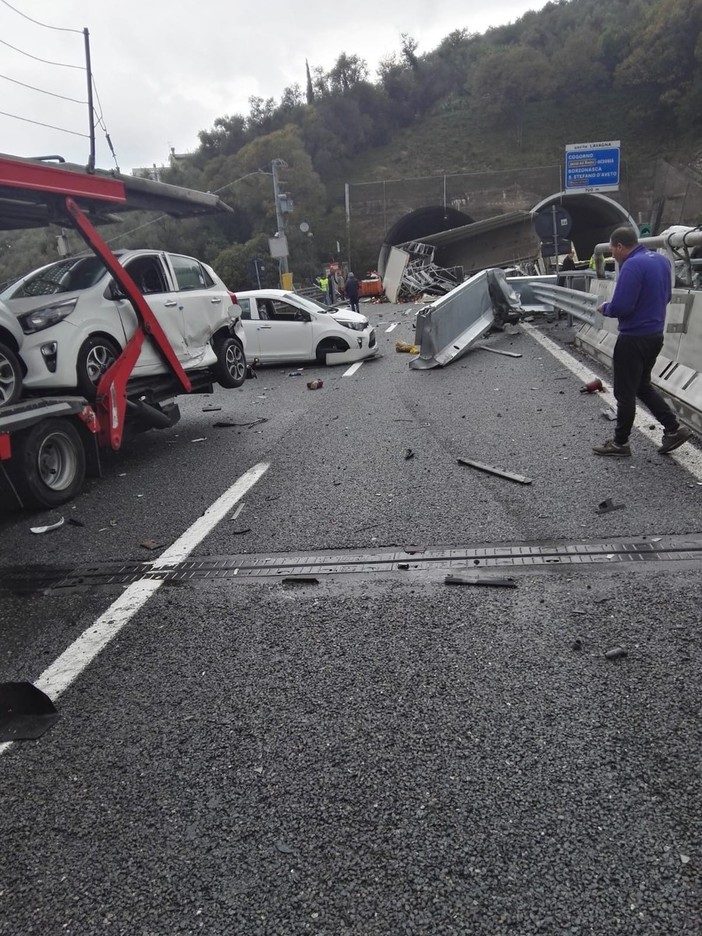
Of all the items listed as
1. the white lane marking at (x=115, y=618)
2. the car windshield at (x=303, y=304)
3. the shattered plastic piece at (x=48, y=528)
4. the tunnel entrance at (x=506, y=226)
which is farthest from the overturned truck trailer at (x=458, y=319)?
the tunnel entrance at (x=506, y=226)

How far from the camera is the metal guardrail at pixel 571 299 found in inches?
477

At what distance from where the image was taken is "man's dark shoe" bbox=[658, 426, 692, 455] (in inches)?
242

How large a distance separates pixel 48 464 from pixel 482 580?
177 inches

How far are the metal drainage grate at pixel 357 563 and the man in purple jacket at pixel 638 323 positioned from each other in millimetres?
2020

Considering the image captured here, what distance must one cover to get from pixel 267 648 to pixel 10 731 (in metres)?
1.27

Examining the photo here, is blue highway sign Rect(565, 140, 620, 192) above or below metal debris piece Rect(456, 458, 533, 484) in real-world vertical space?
above

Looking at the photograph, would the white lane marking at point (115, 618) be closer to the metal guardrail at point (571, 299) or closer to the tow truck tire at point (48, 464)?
the tow truck tire at point (48, 464)

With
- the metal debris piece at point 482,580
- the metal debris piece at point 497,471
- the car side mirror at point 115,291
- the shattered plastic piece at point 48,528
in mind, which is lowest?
the metal debris piece at point 497,471

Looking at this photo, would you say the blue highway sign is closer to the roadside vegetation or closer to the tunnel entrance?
the tunnel entrance

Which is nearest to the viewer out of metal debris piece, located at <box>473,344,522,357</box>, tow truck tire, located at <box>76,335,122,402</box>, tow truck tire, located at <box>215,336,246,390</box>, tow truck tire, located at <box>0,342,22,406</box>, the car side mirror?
tow truck tire, located at <box>0,342,22,406</box>

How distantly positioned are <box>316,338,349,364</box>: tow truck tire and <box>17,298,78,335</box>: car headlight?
27.9 feet

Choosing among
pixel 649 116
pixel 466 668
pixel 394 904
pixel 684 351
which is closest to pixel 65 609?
pixel 466 668


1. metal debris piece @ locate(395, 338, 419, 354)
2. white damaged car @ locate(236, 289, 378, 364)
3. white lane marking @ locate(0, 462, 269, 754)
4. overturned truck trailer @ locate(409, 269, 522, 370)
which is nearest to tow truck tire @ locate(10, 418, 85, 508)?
white lane marking @ locate(0, 462, 269, 754)

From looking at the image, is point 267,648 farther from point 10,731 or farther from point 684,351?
point 684,351
